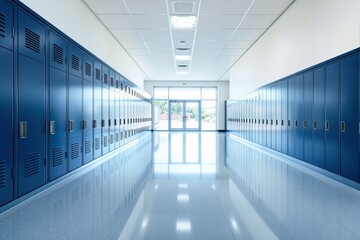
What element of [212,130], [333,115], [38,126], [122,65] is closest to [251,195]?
[333,115]

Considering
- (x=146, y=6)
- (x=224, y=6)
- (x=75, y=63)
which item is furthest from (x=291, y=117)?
(x=75, y=63)

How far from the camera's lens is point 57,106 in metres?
4.45

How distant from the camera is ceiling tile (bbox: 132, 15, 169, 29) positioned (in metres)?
7.50

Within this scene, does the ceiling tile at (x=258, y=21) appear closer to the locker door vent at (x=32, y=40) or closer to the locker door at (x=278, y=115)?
the locker door at (x=278, y=115)

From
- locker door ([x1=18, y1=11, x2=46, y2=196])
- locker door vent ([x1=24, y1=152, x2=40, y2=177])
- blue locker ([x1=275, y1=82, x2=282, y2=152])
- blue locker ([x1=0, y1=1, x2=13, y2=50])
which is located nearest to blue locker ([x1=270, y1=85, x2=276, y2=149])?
blue locker ([x1=275, y1=82, x2=282, y2=152])

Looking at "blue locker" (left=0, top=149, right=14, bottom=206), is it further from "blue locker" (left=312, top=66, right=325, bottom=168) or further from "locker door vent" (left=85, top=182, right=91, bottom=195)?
"blue locker" (left=312, top=66, right=325, bottom=168)

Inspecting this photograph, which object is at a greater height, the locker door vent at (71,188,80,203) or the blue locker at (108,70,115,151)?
the blue locker at (108,70,115,151)

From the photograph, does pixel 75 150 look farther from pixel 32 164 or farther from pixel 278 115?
pixel 278 115

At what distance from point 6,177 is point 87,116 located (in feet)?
9.49

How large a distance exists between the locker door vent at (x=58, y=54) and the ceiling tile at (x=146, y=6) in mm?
2649

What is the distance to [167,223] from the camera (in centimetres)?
274

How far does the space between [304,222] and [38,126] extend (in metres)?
3.57

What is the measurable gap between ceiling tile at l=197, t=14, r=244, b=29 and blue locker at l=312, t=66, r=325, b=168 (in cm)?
305

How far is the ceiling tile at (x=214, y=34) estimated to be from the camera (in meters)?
8.62
